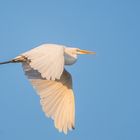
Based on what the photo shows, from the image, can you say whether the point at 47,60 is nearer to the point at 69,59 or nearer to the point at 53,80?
the point at 53,80

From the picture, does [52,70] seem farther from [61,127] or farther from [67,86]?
[67,86]

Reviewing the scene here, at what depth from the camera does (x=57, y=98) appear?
9.92m

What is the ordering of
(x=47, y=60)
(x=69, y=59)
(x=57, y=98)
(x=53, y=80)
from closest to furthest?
(x=47, y=60), (x=53, y=80), (x=57, y=98), (x=69, y=59)

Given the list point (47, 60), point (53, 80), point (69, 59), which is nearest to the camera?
point (47, 60)

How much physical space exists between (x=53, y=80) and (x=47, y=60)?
83 centimetres

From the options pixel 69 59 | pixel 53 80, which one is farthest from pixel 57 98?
pixel 69 59

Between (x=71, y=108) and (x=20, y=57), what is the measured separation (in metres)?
0.94

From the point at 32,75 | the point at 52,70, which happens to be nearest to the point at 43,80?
the point at 32,75

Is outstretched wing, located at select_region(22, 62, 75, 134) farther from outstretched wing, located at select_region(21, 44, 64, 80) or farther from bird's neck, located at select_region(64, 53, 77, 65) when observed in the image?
outstretched wing, located at select_region(21, 44, 64, 80)

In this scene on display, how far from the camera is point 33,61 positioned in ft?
28.8

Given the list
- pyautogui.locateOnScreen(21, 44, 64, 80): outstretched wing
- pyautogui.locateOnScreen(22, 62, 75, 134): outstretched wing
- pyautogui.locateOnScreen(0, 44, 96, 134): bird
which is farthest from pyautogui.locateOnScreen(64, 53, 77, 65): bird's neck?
pyautogui.locateOnScreen(21, 44, 64, 80): outstretched wing

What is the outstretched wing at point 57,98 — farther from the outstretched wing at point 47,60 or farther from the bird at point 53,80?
the outstretched wing at point 47,60

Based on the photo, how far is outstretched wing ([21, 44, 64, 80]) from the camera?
8383mm

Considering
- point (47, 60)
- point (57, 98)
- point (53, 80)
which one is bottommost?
point (57, 98)
